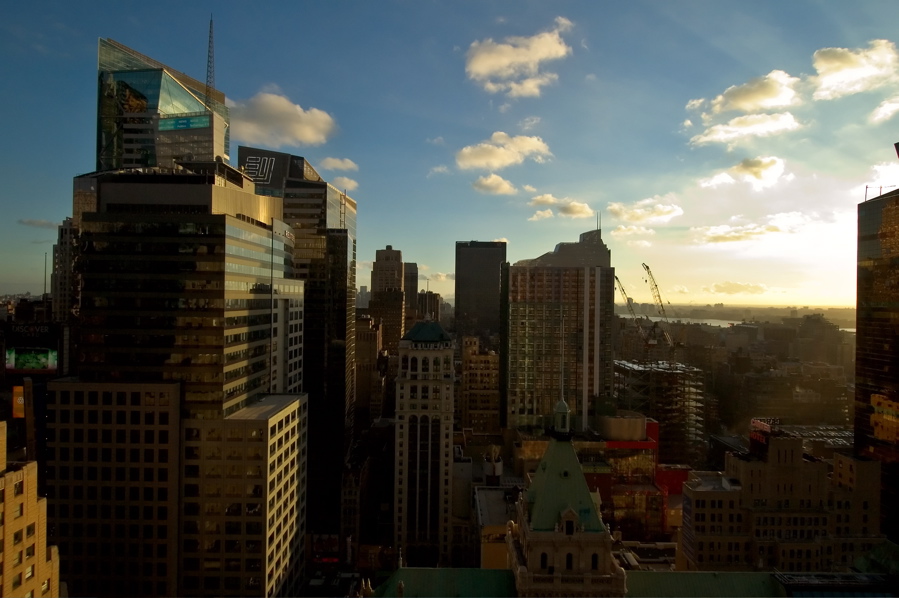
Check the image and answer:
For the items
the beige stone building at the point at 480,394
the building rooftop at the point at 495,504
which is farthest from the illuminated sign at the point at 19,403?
the beige stone building at the point at 480,394

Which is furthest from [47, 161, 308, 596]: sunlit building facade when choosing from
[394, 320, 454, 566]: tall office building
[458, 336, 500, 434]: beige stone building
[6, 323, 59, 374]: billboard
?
[458, 336, 500, 434]: beige stone building

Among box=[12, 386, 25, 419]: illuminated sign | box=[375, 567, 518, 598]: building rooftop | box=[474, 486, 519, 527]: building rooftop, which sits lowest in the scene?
box=[474, 486, 519, 527]: building rooftop

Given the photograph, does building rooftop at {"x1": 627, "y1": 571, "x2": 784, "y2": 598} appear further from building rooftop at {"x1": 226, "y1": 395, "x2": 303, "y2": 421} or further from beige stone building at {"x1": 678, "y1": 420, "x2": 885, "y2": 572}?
building rooftop at {"x1": 226, "y1": 395, "x2": 303, "y2": 421}

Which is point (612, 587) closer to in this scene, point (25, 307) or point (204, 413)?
point (204, 413)

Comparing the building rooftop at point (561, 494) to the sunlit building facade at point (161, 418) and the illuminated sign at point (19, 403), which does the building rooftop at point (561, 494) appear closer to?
the sunlit building facade at point (161, 418)

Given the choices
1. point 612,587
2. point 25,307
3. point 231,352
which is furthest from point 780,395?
point 25,307

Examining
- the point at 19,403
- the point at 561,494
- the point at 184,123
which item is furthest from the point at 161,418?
the point at 184,123
